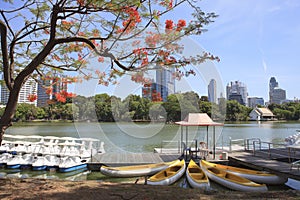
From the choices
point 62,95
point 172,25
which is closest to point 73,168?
point 62,95

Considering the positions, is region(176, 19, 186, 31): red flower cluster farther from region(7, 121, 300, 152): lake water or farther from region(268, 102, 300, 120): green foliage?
region(268, 102, 300, 120): green foliage

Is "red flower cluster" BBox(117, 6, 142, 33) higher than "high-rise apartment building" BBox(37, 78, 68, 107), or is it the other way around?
"red flower cluster" BBox(117, 6, 142, 33)

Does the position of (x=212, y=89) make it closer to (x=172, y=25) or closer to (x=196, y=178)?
(x=196, y=178)

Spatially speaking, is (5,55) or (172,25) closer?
(5,55)

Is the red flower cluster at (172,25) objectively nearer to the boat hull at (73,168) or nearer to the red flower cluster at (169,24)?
the red flower cluster at (169,24)

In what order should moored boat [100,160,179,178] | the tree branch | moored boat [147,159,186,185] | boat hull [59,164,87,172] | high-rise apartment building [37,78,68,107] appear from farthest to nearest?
boat hull [59,164,87,172] < moored boat [100,160,179,178] < high-rise apartment building [37,78,68,107] < moored boat [147,159,186,185] < the tree branch

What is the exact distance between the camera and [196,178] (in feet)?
24.3

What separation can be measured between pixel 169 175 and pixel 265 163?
3.57 meters

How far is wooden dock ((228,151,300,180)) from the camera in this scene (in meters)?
7.23

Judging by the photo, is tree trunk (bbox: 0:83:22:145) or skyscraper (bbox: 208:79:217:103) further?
skyscraper (bbox: 208:79:217:103)

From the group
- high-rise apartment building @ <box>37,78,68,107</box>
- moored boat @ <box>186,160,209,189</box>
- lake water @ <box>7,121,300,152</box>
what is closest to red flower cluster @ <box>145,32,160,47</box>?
high-rise apartment building @ <box>37,78,68,107</box>

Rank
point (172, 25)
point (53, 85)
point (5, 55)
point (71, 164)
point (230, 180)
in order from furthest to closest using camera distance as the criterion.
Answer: point (71, 164), point (53, 85), point (230, 180), point (172, 25), point (5, 55)

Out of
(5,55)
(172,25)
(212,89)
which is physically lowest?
(5,55)

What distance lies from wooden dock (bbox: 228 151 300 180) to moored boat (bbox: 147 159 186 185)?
93.0 inches
